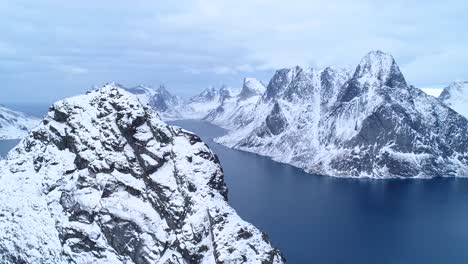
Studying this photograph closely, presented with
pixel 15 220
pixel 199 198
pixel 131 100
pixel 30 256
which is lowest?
pixel 30 256

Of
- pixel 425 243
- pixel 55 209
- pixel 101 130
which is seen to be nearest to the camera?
pixel 55 209

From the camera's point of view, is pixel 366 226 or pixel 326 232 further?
pixel 366 226

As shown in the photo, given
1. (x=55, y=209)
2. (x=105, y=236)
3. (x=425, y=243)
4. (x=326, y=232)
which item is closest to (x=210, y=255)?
(x=105, y=236)

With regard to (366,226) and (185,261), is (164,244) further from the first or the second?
(366,226)

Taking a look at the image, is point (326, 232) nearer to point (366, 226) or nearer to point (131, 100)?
point (366, 226)

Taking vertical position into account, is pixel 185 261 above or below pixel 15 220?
below

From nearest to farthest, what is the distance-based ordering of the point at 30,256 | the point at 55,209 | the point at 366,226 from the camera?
the point at 30,256
the point at 55,209
the point at 366,226
